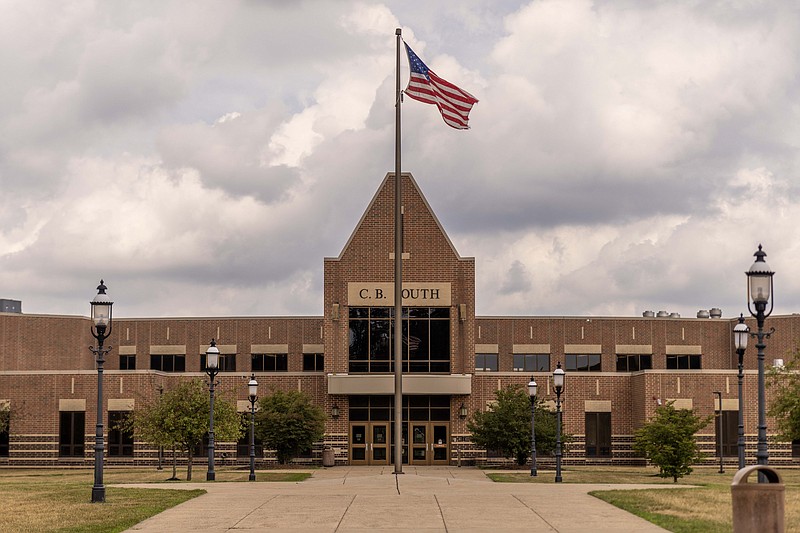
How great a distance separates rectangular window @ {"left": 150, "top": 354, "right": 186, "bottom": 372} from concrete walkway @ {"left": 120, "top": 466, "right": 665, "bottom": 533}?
1516 inches

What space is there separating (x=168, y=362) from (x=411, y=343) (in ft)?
69.3

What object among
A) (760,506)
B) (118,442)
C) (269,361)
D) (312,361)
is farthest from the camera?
(269,361)

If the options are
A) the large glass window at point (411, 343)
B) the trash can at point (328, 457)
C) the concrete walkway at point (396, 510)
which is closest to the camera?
the concrete walkway at point (396, 510)

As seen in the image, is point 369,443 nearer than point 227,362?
Yes

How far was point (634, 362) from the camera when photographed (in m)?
70.0

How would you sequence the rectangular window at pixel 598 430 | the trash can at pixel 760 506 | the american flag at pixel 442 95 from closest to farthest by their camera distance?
the trash can at pixel 760 506 → the american flag at pixel 442 95 → the rectangular window at pixel 598 430

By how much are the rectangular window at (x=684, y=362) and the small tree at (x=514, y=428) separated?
19659 mm

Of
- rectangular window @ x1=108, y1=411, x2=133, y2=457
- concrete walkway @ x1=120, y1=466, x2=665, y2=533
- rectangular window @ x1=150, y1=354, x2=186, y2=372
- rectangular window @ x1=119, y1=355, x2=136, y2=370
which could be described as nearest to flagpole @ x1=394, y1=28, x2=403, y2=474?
concrete walkway @ x1=120, y1=466, x2=665, y2=533

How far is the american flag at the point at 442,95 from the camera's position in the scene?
3850 cm

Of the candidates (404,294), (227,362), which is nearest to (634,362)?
(404,294)

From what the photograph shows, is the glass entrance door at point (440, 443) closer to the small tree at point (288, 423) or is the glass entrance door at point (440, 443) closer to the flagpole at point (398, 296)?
the small tree at point (288, 423)

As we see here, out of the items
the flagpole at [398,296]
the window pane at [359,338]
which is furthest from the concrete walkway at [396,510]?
the window pane at [359,338]

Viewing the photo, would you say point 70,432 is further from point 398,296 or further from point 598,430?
point 598,430

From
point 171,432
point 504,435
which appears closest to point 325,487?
point 171,432
